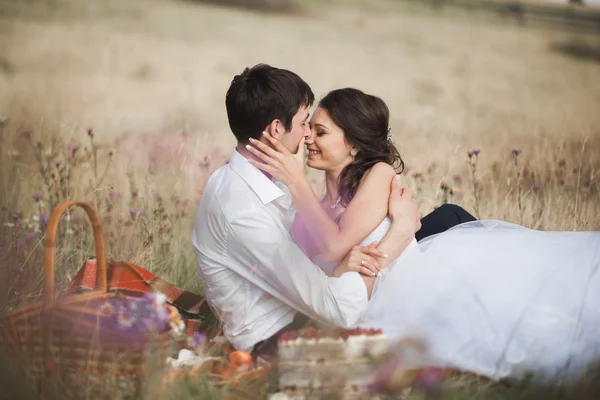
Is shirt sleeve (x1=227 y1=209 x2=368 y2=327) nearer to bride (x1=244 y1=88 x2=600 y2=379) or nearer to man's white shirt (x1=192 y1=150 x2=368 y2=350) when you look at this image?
man's white shirt (x1=192 y1=150 x2=368 y2=350)

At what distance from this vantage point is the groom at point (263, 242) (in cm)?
314

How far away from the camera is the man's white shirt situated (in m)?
3.12

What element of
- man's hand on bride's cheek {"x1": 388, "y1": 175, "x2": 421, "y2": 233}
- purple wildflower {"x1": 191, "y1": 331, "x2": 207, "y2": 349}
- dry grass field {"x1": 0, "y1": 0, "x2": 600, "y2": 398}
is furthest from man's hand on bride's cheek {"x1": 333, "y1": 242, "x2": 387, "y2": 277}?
dry grass field {"x1": 0, "y1": 0, "x2": 600, "y2": 398}

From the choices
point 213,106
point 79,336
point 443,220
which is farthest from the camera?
point 213,106

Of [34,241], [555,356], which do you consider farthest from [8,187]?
[555,356]

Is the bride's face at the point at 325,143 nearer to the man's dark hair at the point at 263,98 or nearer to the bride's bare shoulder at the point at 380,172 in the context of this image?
the bride's bare shoulder at the point at 380,172

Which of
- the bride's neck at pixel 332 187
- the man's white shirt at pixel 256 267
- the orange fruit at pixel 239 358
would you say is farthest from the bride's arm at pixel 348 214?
the orange fruit at pixel 239 358

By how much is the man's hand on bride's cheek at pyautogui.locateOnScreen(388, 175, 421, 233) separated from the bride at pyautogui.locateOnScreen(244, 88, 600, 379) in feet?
0.16

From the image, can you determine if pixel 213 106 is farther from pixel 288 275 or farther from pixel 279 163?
pixel 288 275

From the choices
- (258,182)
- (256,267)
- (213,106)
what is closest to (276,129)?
(258,182)

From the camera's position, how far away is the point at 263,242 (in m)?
3.15

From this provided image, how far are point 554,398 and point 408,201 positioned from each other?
1.15 metres

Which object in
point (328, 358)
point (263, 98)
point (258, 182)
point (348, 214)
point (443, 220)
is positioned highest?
point (263, 98)

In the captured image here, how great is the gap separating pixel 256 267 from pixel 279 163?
47 cm
